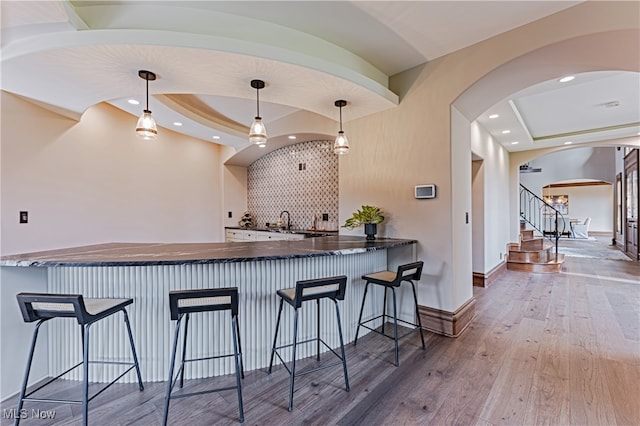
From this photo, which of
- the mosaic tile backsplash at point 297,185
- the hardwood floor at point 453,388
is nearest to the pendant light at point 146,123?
the hardwood floor at point 453,388

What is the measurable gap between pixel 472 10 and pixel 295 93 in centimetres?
158

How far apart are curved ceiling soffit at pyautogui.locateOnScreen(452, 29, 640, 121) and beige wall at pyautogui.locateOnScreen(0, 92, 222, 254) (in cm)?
455

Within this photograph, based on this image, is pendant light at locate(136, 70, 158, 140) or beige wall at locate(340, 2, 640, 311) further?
pendant light at locate(136, 70, 158, 140)

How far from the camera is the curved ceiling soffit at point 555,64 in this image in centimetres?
208

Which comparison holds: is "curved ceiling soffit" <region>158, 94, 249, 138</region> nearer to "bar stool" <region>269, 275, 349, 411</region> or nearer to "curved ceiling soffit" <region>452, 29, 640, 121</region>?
"bar stool" <region>269, 275, 349, 411</region>

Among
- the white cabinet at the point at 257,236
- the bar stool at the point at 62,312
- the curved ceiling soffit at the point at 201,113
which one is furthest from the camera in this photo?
the white cabinet at the point at 257,236

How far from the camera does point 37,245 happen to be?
10.5 feet

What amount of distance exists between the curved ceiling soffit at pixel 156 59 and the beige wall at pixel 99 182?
66 centimetres

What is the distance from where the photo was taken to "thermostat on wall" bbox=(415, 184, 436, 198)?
2.85 metres

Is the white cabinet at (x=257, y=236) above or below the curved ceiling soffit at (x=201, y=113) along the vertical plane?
below

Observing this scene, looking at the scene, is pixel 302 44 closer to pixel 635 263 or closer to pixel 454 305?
pixel 454 305

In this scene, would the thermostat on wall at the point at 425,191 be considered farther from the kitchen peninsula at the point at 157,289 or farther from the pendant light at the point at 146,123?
the pendant light at the point at 146,123

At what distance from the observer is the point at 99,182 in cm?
400

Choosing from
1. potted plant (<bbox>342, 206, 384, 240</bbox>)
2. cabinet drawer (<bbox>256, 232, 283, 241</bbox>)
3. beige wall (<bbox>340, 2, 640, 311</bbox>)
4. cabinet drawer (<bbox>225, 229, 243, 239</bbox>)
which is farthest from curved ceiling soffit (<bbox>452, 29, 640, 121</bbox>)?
cabinet drawer (<bbox>225, 229, 243, 239</bbox>)
